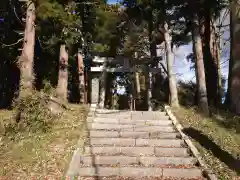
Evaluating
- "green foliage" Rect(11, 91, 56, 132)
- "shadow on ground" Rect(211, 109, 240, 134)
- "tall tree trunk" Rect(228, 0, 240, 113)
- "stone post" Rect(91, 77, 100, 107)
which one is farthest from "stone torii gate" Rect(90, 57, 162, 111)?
"green foliage" Rect(11, 91, 56, 132)

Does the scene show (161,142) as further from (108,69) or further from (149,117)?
(108,69)

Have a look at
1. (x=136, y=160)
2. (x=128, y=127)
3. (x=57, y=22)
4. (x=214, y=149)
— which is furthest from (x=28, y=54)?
(x=214, y=149)

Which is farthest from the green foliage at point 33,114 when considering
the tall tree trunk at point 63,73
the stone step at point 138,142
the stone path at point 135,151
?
the tall tree trunk at point 63,73

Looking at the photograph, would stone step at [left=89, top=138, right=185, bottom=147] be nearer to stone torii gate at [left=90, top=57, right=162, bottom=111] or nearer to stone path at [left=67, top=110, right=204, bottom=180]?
stone path at [left=67, top=110, right=204, bottom=180]

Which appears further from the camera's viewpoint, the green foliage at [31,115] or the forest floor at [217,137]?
the green foliage at [31,115]

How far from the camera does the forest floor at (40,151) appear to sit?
729 cm

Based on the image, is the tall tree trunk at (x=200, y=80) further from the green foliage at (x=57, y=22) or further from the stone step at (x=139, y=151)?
the green foliage at (x=57, y=22)

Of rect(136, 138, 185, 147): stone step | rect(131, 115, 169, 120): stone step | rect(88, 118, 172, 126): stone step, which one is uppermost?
rect(131, 115, 169, 120): stone step

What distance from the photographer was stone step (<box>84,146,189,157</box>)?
340 inches

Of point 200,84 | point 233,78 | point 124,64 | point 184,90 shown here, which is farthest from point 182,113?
point 184,90

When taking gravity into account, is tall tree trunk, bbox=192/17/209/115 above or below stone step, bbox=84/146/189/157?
above

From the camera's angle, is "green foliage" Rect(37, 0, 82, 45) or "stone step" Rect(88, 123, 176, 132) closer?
"stone step" Rect(88, 123, 176, 132)

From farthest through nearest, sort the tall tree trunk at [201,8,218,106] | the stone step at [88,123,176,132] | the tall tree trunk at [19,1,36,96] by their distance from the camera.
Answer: the tall tree trunk at [201,8,218,106] < the tall tree trunk at [19,1,36,96] < the stone step at [88,123,176,132]

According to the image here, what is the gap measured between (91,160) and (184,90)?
13107 millimetres
